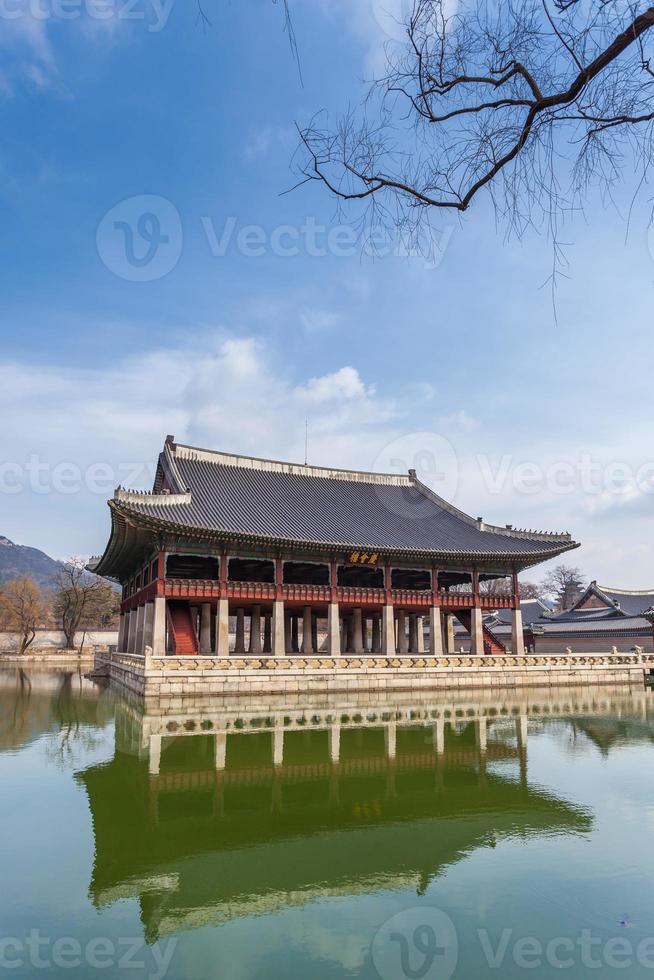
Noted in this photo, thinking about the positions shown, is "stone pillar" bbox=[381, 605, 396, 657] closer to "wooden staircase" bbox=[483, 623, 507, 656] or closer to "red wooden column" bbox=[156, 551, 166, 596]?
"wooden staircase" bbox=[483, 623, 507, 656]

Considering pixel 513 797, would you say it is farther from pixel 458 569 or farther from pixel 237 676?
pixel 458 569

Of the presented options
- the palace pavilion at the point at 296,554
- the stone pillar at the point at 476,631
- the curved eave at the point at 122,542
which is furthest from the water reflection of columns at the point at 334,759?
the stone pillar at the point at 476,631

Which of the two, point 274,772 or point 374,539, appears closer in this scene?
point 274,772

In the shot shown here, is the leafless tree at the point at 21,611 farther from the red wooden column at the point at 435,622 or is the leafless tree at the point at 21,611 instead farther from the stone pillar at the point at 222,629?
the red wooden column at the point at 435,622

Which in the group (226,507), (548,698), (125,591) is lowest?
(548,698)

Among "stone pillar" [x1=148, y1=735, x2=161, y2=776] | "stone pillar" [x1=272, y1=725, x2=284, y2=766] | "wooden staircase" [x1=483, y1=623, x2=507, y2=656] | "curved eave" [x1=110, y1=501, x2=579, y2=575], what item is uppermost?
"curved eave" [x1=110, y1=501, x2=579, y2=575]

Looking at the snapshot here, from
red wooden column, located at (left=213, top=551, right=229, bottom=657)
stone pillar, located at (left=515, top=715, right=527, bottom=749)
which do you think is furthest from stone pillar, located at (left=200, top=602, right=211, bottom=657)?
stone pillar, located at (left=515, top=715, right=527, bottom=749)

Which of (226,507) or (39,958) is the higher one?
(226,507)

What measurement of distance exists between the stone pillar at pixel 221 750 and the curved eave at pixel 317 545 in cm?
1217

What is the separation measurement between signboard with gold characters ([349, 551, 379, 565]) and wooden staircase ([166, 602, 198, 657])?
29.9ft

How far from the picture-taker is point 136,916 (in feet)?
23.1

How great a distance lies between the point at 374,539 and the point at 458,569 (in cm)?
599

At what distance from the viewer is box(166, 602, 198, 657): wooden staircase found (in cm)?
3133

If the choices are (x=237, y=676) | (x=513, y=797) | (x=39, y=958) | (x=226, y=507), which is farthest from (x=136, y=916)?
(x=226, y=507)
